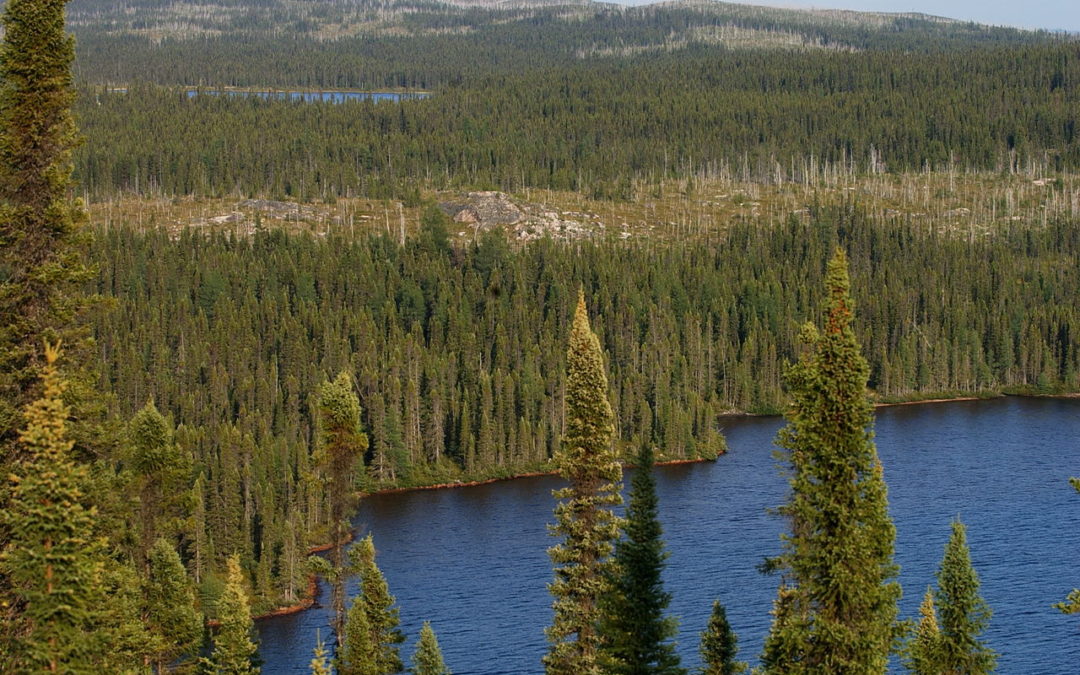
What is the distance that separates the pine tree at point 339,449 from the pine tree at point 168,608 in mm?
8380

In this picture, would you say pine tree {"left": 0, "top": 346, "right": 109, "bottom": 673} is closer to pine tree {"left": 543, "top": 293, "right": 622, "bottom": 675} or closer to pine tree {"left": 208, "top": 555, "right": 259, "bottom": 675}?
pine tree {"left": 543, "top": 293, "right": 622, "bottom": 675}

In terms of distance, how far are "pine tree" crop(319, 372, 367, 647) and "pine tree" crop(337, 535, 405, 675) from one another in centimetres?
81

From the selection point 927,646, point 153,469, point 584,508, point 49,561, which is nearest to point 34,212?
point 49,561

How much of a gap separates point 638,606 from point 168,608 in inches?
1083

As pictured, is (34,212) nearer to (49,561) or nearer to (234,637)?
(49,561)

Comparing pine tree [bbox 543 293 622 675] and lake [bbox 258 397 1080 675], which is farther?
lake [bbox 258 397 1080 675]

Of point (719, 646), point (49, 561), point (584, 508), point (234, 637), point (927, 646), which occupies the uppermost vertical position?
point (49, 561)

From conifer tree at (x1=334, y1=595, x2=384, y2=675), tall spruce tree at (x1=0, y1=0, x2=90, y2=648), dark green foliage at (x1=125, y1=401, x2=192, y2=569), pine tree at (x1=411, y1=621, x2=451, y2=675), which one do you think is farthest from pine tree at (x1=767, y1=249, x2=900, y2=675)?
dark green foliage at (x1=125, y1=401, x2=192, y2=569)

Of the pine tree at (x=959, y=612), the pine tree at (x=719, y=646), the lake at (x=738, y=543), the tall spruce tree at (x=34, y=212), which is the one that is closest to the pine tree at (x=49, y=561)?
the tall spruce tree at (x=34, y=212)

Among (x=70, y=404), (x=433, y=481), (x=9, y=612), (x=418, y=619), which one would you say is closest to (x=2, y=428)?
(x=70, y=404)

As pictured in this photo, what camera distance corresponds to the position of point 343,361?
182 m

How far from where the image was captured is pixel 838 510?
3575cm

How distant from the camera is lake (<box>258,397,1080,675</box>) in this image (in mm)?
96625

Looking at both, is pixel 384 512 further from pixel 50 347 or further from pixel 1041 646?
pixel 50 347
